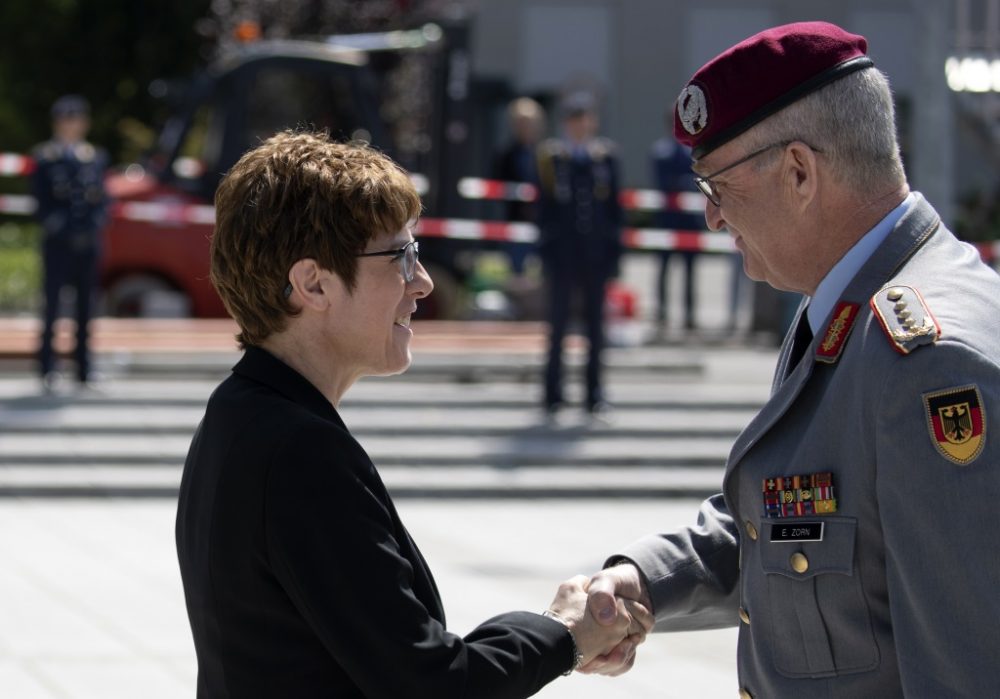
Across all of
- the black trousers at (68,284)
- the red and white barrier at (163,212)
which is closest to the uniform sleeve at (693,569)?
the black trousers at (68,284)

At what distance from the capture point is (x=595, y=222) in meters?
10.5

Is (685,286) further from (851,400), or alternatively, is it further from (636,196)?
(851,400)

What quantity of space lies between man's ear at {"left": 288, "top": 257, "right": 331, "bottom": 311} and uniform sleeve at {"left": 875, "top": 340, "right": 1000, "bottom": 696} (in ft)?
2.87

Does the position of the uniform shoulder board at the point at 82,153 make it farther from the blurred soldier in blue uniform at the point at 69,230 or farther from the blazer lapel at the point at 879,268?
the blazer lapel at the point at 879,268

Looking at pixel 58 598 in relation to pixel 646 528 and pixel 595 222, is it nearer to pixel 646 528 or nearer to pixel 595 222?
pixel 646 528

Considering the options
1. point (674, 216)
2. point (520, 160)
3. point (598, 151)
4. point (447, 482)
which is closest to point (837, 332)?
point (447, 482)

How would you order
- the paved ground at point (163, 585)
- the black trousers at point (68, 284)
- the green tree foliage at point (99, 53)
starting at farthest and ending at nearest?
the green tree foliage at point (99, 53) < the black trousers at point (68, 284) < the paved ground at point (163, 585)

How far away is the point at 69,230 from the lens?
36.5 ft

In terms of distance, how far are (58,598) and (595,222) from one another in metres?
4.97

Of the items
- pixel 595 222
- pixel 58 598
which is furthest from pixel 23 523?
pixel 595 222

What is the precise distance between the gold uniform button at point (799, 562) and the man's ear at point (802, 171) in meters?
0.50

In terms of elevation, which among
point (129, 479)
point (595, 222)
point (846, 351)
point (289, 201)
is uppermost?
point (289, 201)

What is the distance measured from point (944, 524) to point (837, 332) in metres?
0.36

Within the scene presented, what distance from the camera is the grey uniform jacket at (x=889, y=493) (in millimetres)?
1950
